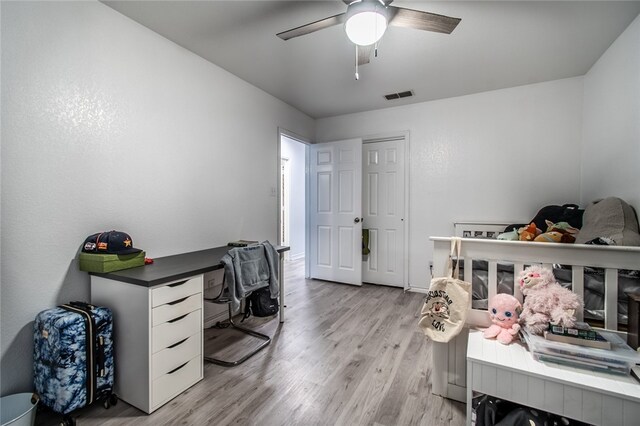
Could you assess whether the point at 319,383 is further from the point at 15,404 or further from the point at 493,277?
the point at 15,404

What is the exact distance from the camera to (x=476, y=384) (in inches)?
51.9

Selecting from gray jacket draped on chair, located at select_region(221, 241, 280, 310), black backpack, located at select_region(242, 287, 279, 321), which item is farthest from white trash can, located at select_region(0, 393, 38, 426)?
black backpack, located at select_region(242, 287, 279, 321)

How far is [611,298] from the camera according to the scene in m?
1.39

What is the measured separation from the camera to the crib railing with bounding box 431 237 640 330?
4.56ft

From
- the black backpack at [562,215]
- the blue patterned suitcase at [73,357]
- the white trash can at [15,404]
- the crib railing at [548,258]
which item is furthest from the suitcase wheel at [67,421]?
the black backpack at [562,215]

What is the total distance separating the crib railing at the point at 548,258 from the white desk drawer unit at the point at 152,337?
156cm

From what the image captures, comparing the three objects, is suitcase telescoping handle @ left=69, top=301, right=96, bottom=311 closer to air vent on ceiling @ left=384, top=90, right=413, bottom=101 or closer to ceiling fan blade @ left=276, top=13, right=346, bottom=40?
ceiling fan blade @ left=276, top=13, right=346, bottom=40

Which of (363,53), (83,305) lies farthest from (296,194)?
(83,305)

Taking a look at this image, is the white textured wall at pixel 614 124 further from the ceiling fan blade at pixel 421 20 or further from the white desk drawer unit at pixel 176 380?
the white desk drawer unit at pixel 176 380

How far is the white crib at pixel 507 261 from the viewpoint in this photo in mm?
1394

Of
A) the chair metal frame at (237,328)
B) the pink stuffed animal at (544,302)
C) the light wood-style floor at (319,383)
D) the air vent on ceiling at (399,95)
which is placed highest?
the air vent on ceiling at (399,95)

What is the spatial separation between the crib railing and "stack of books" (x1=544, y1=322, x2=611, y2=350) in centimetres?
18

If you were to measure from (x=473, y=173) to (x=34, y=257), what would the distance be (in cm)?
395

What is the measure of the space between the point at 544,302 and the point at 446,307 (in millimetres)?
444
